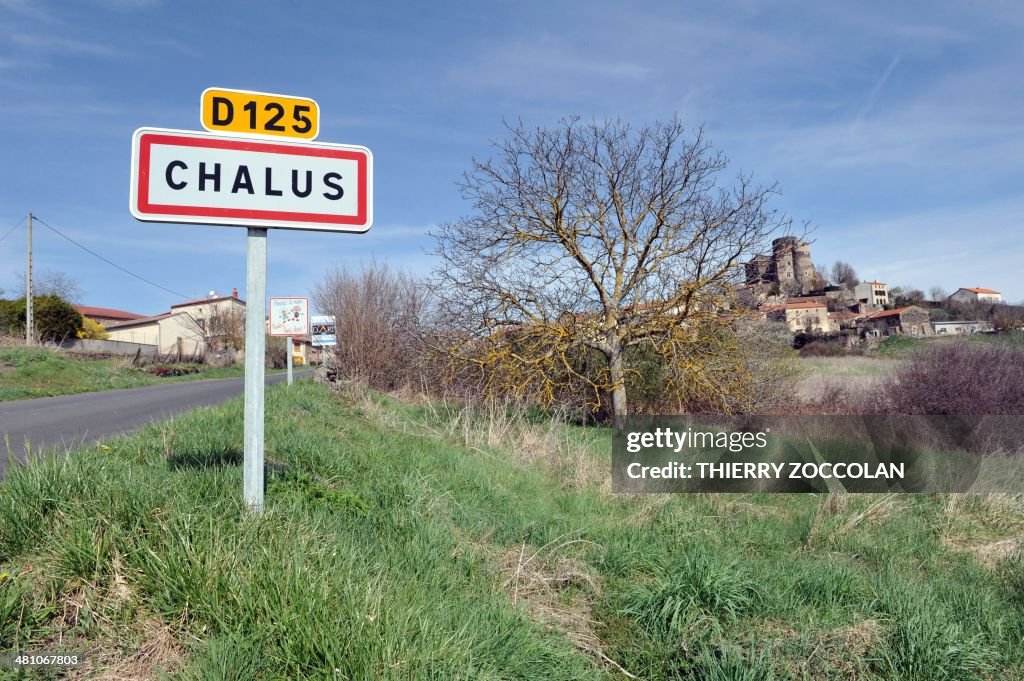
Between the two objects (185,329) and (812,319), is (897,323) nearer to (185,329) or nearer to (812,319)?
(812,319)

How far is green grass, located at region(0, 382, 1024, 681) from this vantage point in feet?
8.38

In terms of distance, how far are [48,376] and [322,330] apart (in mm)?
11018

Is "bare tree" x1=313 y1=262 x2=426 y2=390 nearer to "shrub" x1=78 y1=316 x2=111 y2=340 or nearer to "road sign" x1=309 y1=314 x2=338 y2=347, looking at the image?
"road sign" x1=309 y1=314 x2=338 y2=347

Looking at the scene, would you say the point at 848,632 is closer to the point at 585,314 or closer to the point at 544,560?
the point at 544,560

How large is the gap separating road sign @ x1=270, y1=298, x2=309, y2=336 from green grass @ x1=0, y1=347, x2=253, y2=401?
694cm

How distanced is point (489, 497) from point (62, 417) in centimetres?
998

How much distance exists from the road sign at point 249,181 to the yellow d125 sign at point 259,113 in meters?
0.10

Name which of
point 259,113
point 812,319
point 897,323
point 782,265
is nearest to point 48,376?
point 782,265

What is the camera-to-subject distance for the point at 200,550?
2.86 metres

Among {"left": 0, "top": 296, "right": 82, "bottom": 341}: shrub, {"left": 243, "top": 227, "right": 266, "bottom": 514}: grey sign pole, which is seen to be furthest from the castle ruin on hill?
{"left": 0, "top": 296, "right": 82, "bottom": 341}: shrub

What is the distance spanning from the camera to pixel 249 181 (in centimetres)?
361

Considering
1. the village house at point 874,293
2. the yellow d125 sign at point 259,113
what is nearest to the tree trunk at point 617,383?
the yellow d125 sign at point 259,113

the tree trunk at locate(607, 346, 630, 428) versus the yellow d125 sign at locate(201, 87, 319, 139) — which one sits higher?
the yellow d125 sign at locate(201, 87, 319, 139)

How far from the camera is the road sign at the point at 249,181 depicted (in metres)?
3.46
